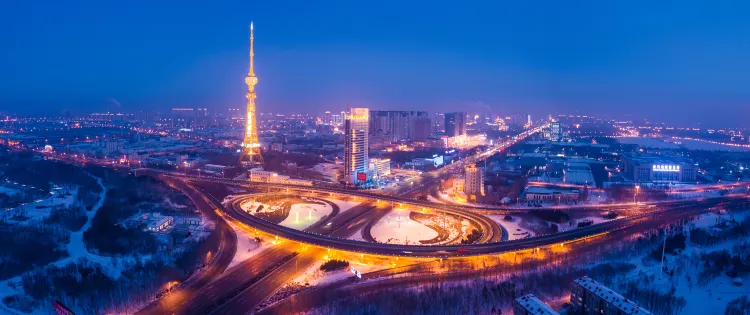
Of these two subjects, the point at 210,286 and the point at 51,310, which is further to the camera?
the point at 210,286

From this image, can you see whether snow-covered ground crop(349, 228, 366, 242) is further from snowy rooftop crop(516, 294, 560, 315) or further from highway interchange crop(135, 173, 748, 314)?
snowy rooftop crop(516, 294, 560, 315)

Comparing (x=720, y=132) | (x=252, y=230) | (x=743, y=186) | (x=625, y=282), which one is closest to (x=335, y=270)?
(x=252, y=230)

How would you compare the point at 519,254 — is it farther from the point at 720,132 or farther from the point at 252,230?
the point at 720,132

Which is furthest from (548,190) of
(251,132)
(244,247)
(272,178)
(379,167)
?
(251,132)

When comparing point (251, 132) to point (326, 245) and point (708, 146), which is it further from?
point (708, 146)

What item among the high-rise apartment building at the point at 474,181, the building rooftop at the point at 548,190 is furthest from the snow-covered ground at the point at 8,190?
the building rooftop at the point at 548,190

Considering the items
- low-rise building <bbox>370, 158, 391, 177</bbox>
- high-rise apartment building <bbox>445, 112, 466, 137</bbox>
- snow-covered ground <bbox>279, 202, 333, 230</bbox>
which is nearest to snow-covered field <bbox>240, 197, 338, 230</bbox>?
snow-covered ground <bbox>279, 202, 333, 230</bbox>
